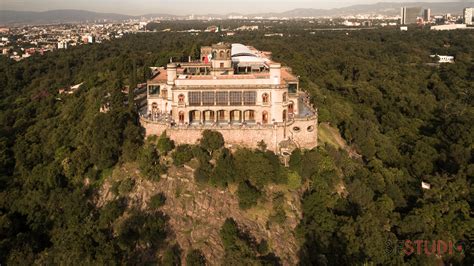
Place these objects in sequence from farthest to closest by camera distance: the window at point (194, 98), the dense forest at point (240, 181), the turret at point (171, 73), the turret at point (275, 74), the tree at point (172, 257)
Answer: the turret at point (171, 73) < the window at point (194, 98) < the turret at point (275, 74) < the dense forest at point (240, 181) < the tree at point (172, 257)

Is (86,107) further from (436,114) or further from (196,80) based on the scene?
(436,114)

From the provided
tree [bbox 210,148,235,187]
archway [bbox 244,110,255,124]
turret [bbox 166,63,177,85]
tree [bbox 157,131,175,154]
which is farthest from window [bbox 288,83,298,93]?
tree [bbox 157,131,175,154]

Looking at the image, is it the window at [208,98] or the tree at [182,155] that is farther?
the window at [208,98]

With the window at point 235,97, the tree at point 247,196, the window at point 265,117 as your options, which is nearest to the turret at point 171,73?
the window at point 235,97

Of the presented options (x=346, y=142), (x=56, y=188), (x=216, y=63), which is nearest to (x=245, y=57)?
(x=216, y=63)

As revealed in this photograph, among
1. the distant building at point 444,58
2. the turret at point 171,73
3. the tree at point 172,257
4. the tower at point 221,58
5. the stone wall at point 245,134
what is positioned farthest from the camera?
the distant building at point 444,58

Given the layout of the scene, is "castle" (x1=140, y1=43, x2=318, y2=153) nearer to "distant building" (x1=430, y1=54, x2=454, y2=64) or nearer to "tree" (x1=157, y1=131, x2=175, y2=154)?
"tree" (x1=157, y1=131, x2=175, y2=154)

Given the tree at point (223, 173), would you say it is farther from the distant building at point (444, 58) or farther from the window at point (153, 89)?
the distant building at point (444, 58)
